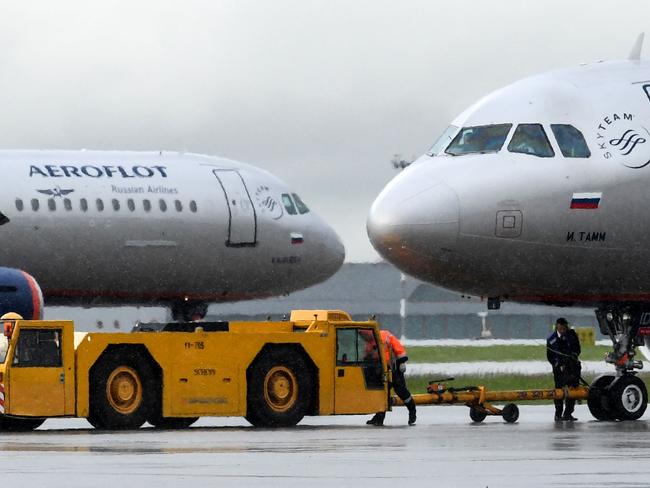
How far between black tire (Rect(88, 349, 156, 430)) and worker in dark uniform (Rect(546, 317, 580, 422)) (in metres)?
6.25

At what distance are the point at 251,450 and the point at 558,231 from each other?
19.7ft

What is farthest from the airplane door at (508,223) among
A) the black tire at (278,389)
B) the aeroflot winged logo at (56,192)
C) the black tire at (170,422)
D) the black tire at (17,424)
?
the aeroflot winged logo at (56,192)

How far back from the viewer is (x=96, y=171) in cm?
4722

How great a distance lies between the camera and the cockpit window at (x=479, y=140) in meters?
26.4

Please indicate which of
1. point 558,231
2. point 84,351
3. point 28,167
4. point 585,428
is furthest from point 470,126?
point 28,167

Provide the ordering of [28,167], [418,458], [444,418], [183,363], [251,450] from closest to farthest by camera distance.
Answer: [418,458] → [251,450] → [183,363] → [444,418] → [28,167]

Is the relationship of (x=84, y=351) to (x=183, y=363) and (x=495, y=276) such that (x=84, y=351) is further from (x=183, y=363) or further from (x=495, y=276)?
(x=495, y=276)

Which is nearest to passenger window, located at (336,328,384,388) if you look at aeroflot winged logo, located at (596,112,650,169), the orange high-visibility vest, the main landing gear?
the orange high-visibility vest

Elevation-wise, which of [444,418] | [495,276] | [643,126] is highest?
[643,126]

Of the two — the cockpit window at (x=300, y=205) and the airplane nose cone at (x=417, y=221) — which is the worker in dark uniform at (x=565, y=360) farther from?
the cockpit window at (x=300, y=205)

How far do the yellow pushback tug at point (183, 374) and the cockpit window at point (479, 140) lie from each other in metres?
3.72

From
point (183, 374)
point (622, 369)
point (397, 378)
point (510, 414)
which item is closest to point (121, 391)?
point (183, 374)

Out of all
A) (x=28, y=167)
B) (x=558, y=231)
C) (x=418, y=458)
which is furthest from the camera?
(x=28, y=167)

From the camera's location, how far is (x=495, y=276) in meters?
26.0
